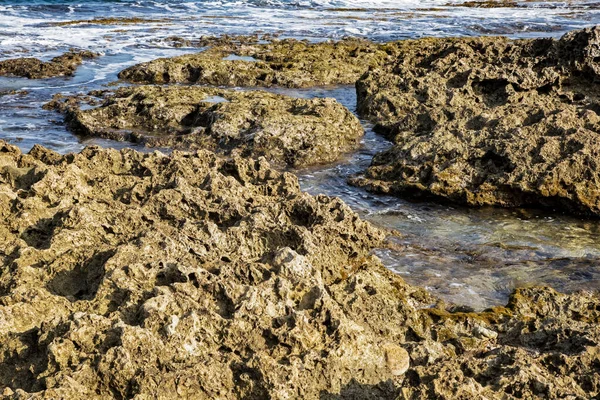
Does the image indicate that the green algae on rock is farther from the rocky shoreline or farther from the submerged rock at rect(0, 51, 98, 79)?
the rocky shoreline

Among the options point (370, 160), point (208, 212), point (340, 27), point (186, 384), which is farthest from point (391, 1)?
point (186, 384)

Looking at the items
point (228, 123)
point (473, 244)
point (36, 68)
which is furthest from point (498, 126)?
point (36, 68)

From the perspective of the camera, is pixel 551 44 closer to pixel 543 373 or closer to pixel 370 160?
pixel 370 160

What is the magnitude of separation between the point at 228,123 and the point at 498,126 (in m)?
4.99

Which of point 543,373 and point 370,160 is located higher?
point 543,373

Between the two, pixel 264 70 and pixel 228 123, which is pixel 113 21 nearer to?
pixel 264 70

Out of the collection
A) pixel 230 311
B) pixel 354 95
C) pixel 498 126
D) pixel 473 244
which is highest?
pixel 498 126

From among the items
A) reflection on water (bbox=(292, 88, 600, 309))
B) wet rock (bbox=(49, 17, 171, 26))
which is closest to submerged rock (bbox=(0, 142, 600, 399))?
reflection on water (bbox=(292, 88, 600, 309))

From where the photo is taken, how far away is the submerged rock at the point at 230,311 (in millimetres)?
3934

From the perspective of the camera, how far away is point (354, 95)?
1742 cm

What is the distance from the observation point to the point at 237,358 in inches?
165

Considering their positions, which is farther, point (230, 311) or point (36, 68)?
point (36, 68)

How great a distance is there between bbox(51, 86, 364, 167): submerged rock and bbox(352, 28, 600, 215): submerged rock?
124cm

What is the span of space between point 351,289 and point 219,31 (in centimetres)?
2705
